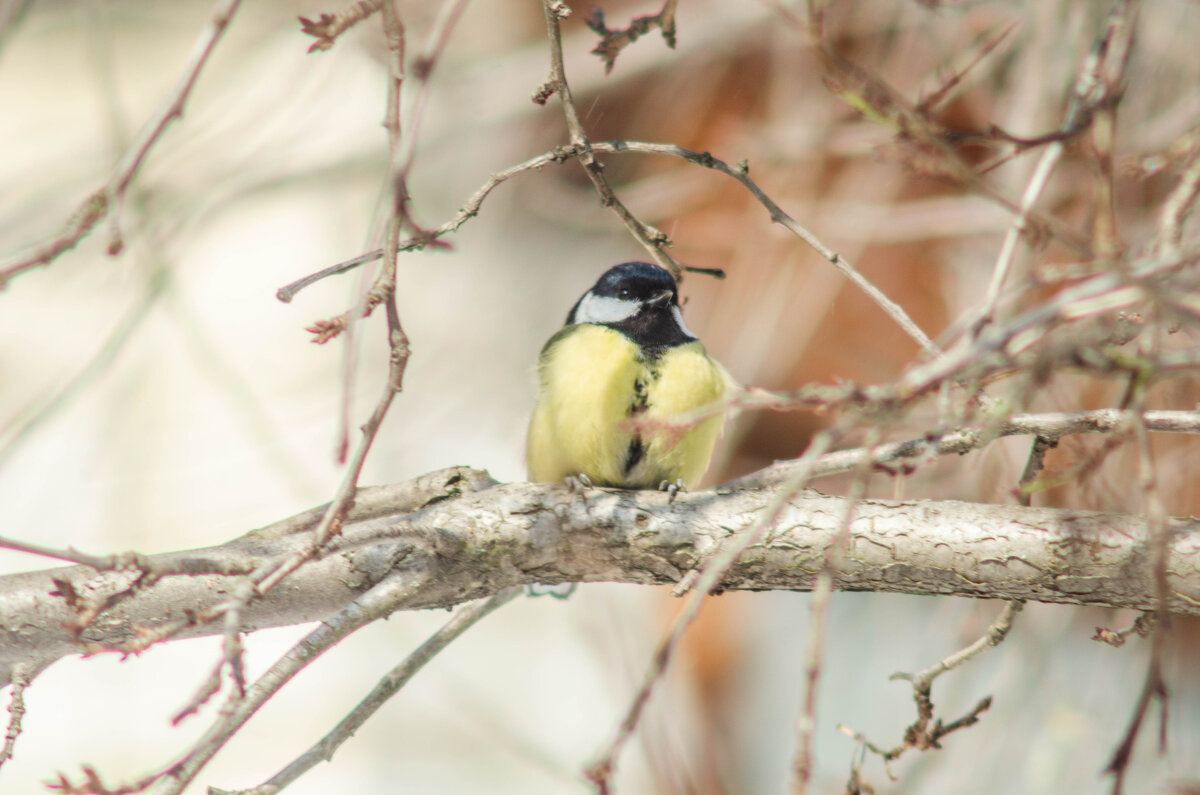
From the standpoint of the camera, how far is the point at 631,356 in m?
2.35

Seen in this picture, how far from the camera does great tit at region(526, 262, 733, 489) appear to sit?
229 cm

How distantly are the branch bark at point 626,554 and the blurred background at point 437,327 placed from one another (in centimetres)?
180

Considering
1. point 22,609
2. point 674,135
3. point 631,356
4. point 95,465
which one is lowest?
point 22,609

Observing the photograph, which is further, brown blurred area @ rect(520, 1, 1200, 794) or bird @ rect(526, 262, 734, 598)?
brown blurred area @ rect(520, 1, 1200, 794)

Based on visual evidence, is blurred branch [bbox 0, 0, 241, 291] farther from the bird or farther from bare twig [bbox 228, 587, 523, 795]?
the bird

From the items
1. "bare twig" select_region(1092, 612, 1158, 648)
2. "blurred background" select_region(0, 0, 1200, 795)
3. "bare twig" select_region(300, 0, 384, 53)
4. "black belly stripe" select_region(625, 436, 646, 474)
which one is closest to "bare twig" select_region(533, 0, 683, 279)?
"bare twig" select_region(300, 0, 384, 53)

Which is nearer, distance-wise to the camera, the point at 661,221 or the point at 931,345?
the point at 931,345

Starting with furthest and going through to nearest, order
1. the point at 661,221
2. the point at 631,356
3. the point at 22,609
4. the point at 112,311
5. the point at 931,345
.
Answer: the point at 112,311
the point at 661,221
the point at 631,356
the point at 22,609
the point at 931,345

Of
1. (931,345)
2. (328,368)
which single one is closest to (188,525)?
(328,368)

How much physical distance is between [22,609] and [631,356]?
4.26ft

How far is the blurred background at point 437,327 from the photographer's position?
12.4ft

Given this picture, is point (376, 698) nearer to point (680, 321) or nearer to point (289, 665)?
point (289, 665)

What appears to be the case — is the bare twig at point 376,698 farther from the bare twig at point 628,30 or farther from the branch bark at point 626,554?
the bare twig at point 628,30

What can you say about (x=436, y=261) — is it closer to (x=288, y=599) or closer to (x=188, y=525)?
(x=188, y=525)
